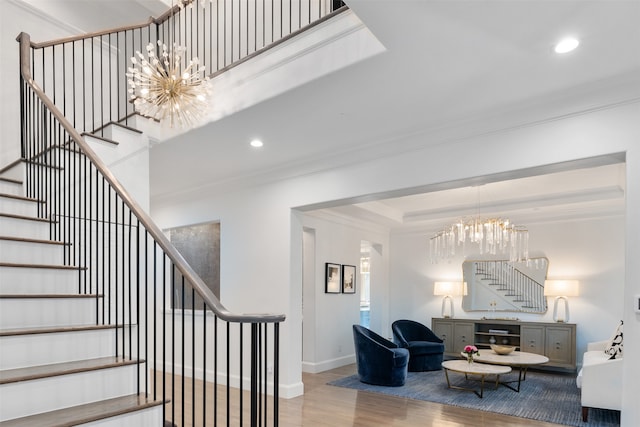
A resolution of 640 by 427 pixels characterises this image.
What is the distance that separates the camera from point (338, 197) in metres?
5.32

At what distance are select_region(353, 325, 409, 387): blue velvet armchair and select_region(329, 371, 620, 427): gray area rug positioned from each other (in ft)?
0.41

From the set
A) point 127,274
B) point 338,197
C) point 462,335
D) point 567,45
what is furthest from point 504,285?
point 127,274

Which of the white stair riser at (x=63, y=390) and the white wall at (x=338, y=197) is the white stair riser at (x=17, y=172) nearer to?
the white stair riser at (x=63, y=390)

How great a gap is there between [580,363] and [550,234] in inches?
85.3

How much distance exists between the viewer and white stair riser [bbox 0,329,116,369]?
8.41ft

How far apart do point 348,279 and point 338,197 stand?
11.4ft

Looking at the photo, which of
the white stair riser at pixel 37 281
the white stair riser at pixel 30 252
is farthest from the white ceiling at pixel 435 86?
the white stair riser at pixel 37 281

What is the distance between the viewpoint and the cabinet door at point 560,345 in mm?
7238

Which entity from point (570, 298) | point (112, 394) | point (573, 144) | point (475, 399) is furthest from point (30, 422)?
point (570, 298)

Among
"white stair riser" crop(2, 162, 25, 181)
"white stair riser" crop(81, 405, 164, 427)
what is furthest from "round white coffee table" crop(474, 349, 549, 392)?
"white stair riser" crop(2, 162, 25, 181)

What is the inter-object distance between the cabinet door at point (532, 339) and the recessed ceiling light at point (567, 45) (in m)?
5.84

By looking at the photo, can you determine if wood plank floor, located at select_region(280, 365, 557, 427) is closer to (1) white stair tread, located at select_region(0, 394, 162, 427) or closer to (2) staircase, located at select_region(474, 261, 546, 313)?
(1) white stair tread, located at select_region(0, 394, 162, 427)

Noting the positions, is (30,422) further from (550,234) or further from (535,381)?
(550,234)

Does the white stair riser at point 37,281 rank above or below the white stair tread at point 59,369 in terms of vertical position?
above
